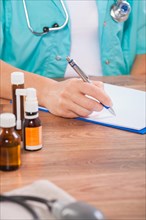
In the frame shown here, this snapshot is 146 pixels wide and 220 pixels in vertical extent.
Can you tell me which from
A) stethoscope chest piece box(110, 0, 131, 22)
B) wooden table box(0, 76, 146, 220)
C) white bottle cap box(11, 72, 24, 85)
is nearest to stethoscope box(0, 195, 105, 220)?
wooden table box(0, 76, 146, 220)

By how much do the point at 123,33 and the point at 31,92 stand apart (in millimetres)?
912

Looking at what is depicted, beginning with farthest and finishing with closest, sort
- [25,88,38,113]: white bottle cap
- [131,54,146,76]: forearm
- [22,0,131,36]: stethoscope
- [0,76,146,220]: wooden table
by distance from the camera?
[131,54,146,76]: forearm < [22,0,131,36]: stethoscope < [25,88,38,113]: white bottle cap < [0,76,146,220]: wooden table

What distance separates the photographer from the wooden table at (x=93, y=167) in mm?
893

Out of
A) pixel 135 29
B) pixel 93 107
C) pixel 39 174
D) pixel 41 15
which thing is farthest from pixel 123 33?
pixel 39 174

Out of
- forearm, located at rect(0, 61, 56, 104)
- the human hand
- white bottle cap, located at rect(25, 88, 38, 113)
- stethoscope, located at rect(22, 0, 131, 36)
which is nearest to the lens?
white bottle cap, located at rect(25, 88, 38, 113)

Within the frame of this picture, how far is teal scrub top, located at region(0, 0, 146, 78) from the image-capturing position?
170 cm

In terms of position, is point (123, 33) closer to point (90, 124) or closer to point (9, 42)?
point (9, 42)

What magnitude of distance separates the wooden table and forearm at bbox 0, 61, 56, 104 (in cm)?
16

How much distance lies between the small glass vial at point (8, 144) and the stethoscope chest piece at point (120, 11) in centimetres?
89

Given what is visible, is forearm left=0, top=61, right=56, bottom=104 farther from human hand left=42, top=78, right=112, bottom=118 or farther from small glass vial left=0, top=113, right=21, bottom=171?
small glass vial left=0, top=113, right=21, bottom=171

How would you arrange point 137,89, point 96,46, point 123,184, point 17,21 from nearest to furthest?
point 123,184 < point 137,89 < point 17,21 < point 96,46

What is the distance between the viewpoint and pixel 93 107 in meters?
1.27

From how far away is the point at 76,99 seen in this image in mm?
1287

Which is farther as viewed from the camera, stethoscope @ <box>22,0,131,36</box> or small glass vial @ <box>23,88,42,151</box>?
stethoscope @ <box>22,0,131,36</box>
